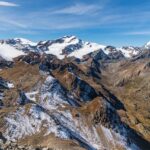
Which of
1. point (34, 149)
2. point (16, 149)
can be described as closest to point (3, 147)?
point (16, 149)

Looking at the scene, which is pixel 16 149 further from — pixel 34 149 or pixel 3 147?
pixel 34 149

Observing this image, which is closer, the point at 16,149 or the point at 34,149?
the point at 16,149

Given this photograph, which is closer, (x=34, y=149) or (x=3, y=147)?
(x=3, y=147)
